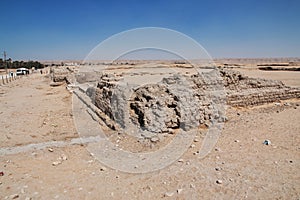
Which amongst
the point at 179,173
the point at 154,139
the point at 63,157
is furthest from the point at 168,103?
the point at 63,157

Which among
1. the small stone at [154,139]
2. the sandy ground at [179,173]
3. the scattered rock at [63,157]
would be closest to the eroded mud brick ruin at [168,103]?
the small stone at [154,139]

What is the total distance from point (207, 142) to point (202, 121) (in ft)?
4.07

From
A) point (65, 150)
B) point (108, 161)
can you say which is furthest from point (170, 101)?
point (65, 150)

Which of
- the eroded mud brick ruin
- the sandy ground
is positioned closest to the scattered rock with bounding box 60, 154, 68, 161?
the sandy ground

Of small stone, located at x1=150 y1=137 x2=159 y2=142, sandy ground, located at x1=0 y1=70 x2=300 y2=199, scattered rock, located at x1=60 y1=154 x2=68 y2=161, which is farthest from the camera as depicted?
small stone, located at x1=150 y1=137 x2=159 y2=142

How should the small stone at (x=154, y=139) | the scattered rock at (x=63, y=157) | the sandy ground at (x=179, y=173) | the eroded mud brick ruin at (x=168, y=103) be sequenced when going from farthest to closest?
the eroded mud brick ruin at (x=168, y=103)
the small stone at (x=154, y=139)
the scattered rock at (x=63, y=157)
the sandy ground at (x=179, y=173)

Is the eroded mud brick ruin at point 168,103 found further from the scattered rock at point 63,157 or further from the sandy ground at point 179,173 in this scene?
the scattered rock at point 63,157

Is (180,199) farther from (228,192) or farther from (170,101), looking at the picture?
(170,101)

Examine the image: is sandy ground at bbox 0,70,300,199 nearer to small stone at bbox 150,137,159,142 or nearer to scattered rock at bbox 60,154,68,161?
scattered rock at bbox 60,154,68,161

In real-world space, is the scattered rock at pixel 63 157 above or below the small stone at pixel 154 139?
below

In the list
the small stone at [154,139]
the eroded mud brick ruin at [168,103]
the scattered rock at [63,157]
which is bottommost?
the scattered rock at [63,157]

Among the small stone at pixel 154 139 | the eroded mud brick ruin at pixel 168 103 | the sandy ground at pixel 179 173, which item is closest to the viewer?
the sandy ground at pixel 179 173

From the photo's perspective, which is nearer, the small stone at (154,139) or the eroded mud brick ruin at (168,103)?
the small stone at (154,139)

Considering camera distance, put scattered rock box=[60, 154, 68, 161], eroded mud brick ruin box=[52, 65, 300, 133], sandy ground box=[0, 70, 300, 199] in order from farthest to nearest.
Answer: eroded mud brick ruin box=[52, 65, 300, 133] < scattered rock box=[60, 154, 68, 161] < sandy ground box=[0, 70, 300, 199]
